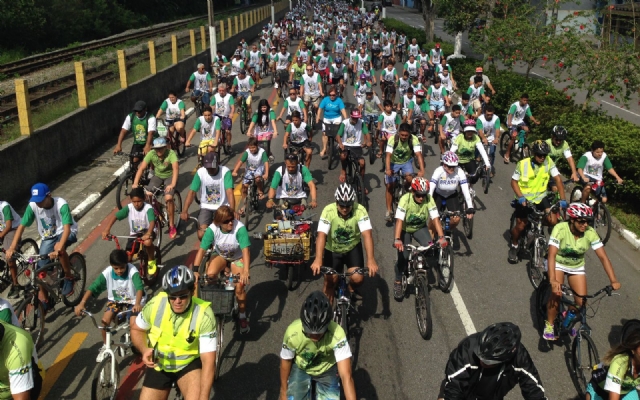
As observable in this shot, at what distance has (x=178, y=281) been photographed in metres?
4.86

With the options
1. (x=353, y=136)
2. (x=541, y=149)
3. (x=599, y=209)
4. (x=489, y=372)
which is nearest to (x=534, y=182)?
(x=541, y=149)

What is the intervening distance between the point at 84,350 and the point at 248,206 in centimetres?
461

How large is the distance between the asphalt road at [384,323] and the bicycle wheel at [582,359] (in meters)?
0.16

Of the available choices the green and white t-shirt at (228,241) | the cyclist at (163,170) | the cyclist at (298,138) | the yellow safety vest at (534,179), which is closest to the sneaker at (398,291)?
the green and white t-shirt at (228,241)

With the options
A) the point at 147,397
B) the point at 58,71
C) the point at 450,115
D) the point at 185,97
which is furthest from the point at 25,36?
the point at 147,397

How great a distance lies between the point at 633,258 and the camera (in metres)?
10.6

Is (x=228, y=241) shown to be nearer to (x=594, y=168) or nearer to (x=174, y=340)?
(x=174, y=340)

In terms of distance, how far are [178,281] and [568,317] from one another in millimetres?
4746

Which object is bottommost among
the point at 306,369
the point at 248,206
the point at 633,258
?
the point at 633,258

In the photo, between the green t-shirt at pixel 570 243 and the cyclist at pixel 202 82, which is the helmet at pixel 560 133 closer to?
the green t-shirt at pixel 570 243

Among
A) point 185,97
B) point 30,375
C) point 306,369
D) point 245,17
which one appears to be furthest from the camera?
point 245,17

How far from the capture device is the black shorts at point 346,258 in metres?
7.40

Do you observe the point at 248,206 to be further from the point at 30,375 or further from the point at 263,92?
the point at 263,92

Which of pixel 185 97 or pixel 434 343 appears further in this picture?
pixel 185 97
